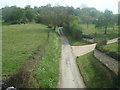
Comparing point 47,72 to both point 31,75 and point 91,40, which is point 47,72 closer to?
point 31,75

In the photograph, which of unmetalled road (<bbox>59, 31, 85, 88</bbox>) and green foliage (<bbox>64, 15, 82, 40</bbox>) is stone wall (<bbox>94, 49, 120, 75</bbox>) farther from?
green foliage (<bbox>64, 15, 82, 40</bbox>)

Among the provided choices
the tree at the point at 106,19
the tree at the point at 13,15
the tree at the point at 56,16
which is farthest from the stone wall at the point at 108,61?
the tree at the point at 13,15

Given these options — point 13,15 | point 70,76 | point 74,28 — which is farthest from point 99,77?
point 13,15

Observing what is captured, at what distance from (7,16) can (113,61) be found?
68.5 m

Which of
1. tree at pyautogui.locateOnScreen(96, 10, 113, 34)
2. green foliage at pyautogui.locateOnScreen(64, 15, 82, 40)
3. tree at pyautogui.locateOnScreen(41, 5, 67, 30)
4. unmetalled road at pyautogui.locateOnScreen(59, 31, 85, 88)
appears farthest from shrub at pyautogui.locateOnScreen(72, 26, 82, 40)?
unmetalled road at pyautogui.locateOnScreen(59, 31, 85, 88)

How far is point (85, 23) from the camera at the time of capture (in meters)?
68.2

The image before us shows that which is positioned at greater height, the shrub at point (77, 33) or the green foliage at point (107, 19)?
the green foliage at point (107, 19)

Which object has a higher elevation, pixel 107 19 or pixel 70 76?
pixel 107 19

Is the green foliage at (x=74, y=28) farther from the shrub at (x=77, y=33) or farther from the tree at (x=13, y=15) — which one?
the tree at (x=13, y=15)

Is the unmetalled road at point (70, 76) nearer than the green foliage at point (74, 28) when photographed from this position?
Yes

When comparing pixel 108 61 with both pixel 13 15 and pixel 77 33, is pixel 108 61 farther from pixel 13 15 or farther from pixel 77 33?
pixel 13 15

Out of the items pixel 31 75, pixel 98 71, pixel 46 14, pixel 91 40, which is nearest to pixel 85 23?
pixel 46 14

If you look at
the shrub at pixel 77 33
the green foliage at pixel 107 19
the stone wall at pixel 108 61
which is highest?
the green foliage at pixel 107 19

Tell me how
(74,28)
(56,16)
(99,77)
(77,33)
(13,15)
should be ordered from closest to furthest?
(99,77) < (77,33) < (74,28) < (56,16) < (13,15)
